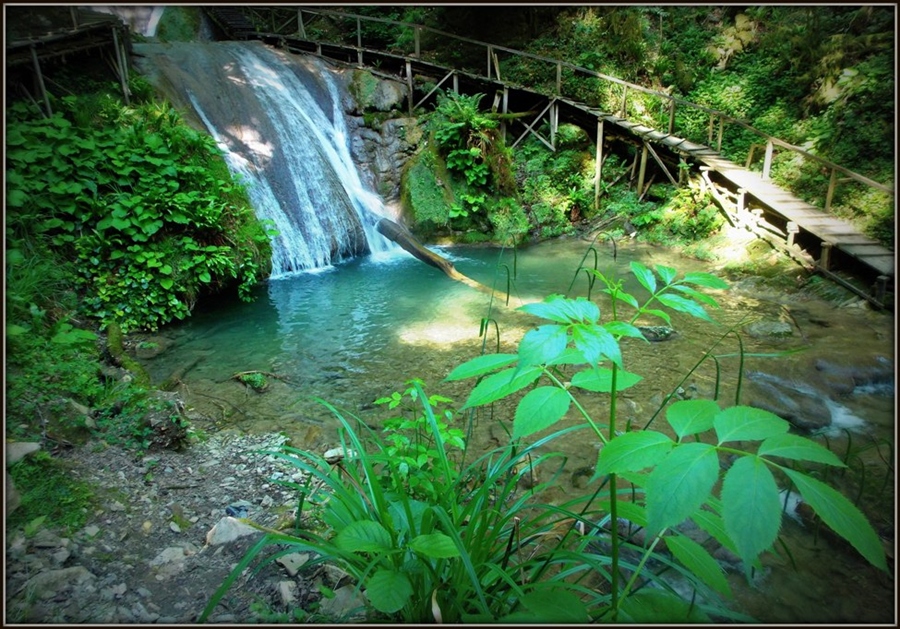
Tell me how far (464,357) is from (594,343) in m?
4.95

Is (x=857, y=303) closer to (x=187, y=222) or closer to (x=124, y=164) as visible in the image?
(x=187, y=222)

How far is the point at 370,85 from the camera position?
13.2m

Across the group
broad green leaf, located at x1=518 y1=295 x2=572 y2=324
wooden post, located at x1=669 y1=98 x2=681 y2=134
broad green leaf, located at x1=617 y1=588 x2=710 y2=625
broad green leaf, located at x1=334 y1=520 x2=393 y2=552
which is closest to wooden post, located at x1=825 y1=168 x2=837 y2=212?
wooden post, located at x1=669 y1=98 x2=681 y2=134

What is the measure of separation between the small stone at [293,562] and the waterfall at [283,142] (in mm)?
7445

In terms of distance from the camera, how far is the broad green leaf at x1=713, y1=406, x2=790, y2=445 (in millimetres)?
1117

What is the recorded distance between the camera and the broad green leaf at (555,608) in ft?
4.64

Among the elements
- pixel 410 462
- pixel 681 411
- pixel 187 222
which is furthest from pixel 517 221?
pixel 681 411

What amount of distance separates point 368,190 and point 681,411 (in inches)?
457

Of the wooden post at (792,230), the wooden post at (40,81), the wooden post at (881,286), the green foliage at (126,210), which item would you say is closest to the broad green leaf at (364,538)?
the green foliage at (126,210)

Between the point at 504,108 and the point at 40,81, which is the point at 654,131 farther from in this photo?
the point at 40,81

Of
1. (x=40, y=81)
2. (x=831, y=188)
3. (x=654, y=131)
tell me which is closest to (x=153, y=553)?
(x=40, y=81)

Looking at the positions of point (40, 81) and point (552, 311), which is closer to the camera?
point (552, 311)

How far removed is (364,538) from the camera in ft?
5.57

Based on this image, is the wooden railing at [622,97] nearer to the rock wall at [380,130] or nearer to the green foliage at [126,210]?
the rock wall at [380,130]
